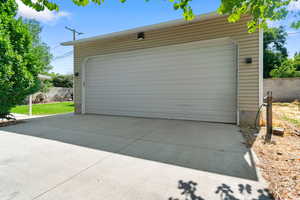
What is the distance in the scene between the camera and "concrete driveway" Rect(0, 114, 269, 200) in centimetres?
148

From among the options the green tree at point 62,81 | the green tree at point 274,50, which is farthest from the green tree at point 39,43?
the green tree at point 274,50

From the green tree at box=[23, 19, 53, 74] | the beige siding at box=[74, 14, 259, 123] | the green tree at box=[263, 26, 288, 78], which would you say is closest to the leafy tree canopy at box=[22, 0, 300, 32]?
the beige siding at box=[74, 14, 259, 123]

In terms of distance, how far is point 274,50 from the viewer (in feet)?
63.1

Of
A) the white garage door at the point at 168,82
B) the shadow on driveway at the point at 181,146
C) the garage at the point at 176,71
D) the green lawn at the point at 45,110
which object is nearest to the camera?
the shadow on driveway at the point at 181,146

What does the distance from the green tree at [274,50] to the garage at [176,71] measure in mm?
17706

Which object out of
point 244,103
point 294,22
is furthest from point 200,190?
point 244,103

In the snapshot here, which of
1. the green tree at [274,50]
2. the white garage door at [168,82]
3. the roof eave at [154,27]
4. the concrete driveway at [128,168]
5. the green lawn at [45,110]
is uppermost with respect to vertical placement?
the green tree at [274,50]

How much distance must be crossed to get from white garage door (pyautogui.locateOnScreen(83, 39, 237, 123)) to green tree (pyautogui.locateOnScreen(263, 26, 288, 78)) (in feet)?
58.3

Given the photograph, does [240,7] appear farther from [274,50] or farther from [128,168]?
[274,50]

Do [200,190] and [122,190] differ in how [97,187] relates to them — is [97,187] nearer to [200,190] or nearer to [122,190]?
[122,190]

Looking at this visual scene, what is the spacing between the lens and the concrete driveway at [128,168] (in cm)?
148

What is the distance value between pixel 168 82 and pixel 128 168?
3.83 meters

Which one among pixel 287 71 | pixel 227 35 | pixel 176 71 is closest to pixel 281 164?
pixel 227 35

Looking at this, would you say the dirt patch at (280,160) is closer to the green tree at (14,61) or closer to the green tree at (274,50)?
the green tree at (14,61)
